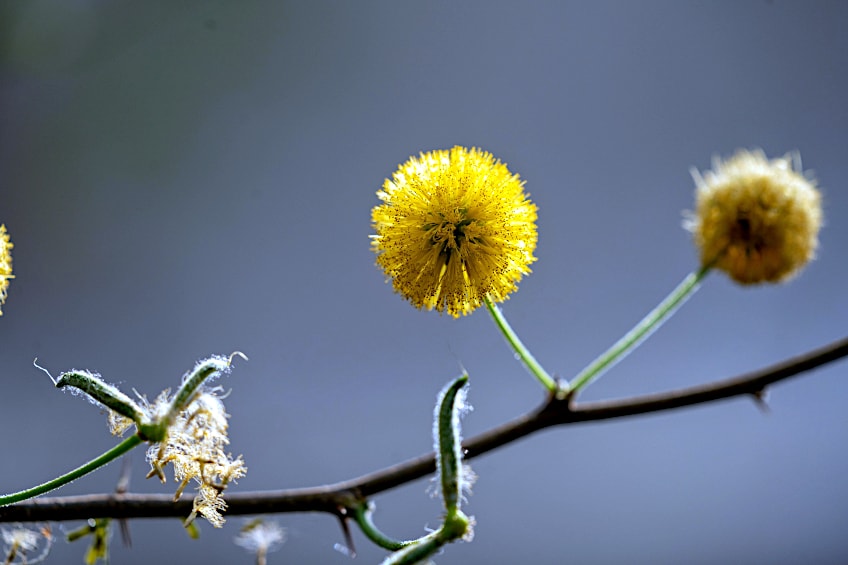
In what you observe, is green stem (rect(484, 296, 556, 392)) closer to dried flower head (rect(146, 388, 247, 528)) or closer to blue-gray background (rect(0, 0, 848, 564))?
dried flower head (rect(146, 388, 247, 528))

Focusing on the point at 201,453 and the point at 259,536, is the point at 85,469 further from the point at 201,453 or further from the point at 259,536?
the point at 259,536

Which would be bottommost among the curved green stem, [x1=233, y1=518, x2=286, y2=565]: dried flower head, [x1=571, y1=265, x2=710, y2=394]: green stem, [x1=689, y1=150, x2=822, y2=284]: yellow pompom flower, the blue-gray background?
the curved green stem

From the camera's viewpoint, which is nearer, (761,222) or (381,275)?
(761,222)

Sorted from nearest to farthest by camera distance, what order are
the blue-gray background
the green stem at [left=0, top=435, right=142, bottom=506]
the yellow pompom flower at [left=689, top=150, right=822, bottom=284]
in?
1. the green stem at [left=0, top=435, right=142, bottom=506]
2. the yellow pompom flower at [left=689, top=150, right=822, bottom=284]
3. the blue-gray background

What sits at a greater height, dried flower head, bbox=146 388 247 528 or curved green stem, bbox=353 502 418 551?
dried flower head, bbox=146 388 247 528

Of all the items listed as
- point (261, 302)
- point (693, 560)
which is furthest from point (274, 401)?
point (693, 560)

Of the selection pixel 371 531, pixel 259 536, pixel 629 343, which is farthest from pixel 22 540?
pixel 629 343

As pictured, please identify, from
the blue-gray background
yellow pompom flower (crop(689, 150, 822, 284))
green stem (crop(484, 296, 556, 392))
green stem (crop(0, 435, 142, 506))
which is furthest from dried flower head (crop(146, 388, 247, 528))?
the blue-gray background
